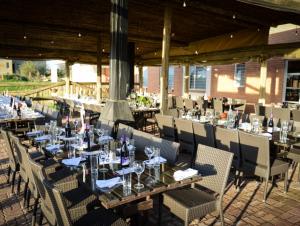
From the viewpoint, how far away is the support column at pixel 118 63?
198 inches

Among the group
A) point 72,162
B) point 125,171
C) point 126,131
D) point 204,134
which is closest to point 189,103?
point 204,134

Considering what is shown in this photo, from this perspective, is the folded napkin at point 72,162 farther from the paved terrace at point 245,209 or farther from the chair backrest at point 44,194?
the paved terrace at point 245,209

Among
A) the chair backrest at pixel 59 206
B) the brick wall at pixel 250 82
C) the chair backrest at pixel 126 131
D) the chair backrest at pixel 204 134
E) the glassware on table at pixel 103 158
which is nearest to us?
the chair backrest at pixel 59 206

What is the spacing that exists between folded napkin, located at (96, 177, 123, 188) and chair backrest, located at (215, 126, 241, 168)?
2030 mm

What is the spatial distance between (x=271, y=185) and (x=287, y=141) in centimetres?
68

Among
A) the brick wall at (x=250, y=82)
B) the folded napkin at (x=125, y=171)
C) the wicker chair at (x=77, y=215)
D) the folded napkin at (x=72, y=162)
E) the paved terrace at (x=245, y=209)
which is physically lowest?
the paved terrace at (x=245, y=209)

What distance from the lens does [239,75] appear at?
564 inches

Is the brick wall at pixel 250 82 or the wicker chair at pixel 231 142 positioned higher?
the brick wall at pixel 250 82

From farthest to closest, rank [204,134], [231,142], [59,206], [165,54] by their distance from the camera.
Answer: [165,54], [204,134], [231,142], [59,206]

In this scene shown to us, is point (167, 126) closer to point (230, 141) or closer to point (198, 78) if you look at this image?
point (230, 141)

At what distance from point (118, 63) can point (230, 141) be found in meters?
2.49

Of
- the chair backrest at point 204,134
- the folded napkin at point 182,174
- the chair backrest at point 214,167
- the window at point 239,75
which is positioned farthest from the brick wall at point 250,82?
the folded napkin at point 182,174

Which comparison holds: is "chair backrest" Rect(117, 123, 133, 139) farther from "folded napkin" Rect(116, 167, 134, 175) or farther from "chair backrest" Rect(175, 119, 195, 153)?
"folded napkin" Rect(116, 167, 134, 175)

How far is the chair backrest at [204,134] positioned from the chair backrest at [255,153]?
636 mm
